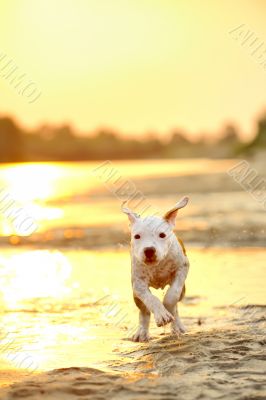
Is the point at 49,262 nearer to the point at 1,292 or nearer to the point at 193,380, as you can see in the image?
the point at 1,292

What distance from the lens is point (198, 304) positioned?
11125 millimetres

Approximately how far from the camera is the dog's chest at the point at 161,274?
9125 millimetres

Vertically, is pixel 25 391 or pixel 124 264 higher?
pixel 124 264

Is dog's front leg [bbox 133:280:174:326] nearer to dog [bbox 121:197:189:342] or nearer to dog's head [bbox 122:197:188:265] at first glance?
dog [bbox 121:197:189:342]

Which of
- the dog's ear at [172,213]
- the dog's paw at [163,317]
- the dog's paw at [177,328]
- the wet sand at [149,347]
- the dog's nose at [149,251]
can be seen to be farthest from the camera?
the dog's paw at [177,328]

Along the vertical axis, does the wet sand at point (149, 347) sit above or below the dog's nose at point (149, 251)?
below

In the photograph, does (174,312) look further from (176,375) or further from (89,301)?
(89,301)

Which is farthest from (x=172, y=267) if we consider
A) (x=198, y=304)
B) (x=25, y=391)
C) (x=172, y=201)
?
(x=172, y=201)

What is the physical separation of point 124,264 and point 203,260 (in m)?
1.37

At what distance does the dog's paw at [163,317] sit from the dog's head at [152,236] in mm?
491

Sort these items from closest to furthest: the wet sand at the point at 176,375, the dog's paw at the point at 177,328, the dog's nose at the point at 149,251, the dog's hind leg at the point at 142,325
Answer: the wet sand at the point at 176,375 → the dog's nose at the point at 149,251 → the dog's hind leg at the point at 142,325 → the dog's paw at the point at 177,328

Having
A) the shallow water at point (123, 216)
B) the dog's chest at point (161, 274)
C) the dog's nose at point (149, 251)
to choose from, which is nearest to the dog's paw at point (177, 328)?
the dog's chest at point (161, 274)

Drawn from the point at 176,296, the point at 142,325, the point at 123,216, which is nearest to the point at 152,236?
the point at 176,296

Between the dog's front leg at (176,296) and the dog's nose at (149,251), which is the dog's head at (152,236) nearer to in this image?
the dog's nose at (149,251)
